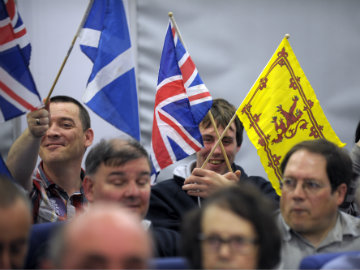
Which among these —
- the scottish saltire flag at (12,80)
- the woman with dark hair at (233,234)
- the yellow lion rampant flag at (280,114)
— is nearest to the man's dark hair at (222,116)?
the yellow lion rampant flag at (280,114)

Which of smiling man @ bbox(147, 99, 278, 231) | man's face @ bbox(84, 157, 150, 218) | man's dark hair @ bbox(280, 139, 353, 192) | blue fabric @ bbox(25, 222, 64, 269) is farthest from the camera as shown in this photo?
smiling man @ bbox(147, 99, 278, 231)

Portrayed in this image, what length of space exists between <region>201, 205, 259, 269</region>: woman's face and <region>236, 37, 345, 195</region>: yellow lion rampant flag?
176cm

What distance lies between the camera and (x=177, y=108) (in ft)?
13.1

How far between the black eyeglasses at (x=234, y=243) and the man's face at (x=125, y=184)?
868 mm

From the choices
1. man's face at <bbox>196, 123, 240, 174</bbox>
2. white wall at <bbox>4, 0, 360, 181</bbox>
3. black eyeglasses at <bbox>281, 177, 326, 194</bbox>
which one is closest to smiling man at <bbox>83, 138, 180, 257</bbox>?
black eyeglasses at <bbox>281, 177, 326, 194</bbox>

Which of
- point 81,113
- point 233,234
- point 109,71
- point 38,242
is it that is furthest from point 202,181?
point 233,234

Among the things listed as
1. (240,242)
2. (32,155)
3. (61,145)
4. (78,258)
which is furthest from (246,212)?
(61,145)

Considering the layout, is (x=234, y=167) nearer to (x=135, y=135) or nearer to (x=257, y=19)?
(x=135, y=135)

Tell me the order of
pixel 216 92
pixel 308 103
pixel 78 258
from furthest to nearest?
pixel 216 92, pixel 308 103, pixel 78 258

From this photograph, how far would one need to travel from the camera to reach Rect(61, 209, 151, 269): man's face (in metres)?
1.73

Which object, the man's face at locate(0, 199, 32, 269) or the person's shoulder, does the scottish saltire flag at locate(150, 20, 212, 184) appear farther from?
the man's face at locate(0, 199, 32, 269)

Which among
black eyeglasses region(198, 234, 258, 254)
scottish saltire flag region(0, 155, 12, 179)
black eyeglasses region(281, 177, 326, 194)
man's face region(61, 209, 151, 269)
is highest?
scottish saltire flag region(0, 155, 12, 179)

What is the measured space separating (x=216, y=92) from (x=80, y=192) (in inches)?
60.8

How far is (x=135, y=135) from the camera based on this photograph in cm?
380
